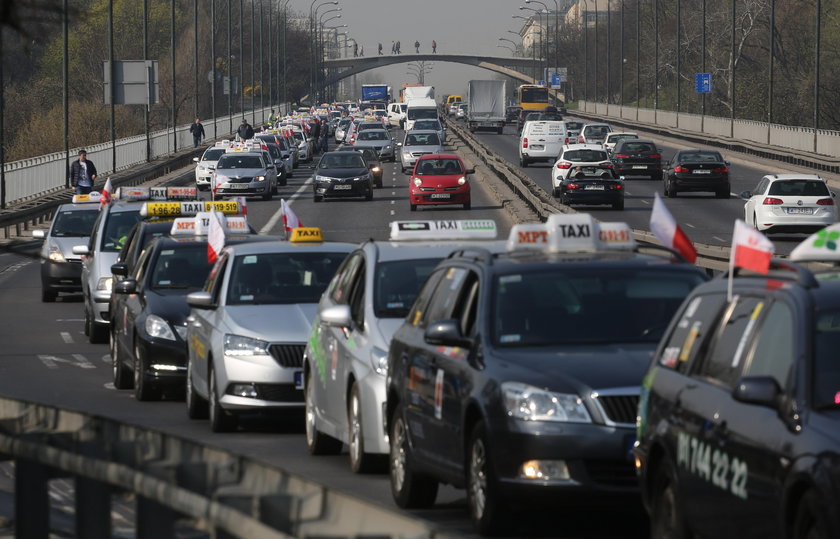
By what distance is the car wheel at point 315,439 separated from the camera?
13.3 m

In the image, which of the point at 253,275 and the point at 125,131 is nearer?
the point at 253,275

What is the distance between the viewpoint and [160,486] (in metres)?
5.68

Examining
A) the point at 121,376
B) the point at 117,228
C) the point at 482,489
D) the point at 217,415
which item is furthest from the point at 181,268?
the point at 482,489

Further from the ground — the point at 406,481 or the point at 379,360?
the point at 379,360

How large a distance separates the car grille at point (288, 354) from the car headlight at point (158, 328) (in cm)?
310

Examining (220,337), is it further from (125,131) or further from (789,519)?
(125,131)

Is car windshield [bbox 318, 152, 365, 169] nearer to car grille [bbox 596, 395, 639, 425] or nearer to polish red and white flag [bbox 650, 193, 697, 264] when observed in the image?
polish red and white flag [bbox 650, 193, 697, 264]

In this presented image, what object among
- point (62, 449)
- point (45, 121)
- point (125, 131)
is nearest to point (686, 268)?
point (62, 449)

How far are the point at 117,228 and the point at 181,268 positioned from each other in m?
7.44

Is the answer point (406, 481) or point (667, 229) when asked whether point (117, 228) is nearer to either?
point (406, 481)

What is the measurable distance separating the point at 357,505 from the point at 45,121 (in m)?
98.3

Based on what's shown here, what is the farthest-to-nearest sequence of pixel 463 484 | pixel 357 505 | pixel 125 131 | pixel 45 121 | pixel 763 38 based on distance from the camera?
pixel 763 38, pixel 125 131, pixel 45 121, pixel 463 484, pixel 357 505

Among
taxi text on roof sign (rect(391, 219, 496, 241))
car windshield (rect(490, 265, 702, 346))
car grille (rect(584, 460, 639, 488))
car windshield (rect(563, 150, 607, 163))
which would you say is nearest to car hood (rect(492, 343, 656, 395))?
car windshield (rect(490, 265, 702, 346))

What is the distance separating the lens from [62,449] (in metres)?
6.47
